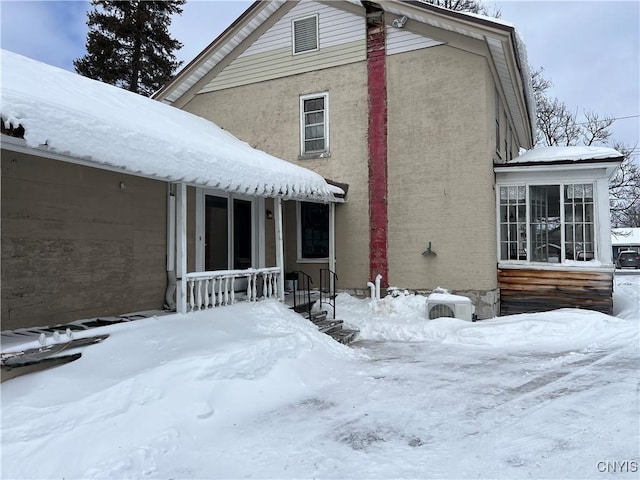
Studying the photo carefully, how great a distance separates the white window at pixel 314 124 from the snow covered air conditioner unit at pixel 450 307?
5.09 meters

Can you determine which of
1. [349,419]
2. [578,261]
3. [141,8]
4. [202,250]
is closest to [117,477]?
[349,419]

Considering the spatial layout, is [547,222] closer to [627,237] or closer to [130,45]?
[130,45]

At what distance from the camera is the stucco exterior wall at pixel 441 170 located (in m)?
10.4

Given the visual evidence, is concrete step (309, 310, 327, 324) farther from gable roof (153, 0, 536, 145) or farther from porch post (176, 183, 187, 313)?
gable roof (153, 0, 536, 145)

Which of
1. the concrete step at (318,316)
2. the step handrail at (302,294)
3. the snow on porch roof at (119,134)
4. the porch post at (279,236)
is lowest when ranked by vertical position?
the concrete step at (318,316)

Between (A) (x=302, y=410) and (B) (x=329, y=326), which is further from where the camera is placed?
(B) (x=329, y=326)

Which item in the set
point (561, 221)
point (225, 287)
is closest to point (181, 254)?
point (225, 287)

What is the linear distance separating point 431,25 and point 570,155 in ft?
14.9

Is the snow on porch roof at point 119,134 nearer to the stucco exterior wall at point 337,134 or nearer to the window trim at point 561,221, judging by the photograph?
the stucco exterior wall at point 337,134

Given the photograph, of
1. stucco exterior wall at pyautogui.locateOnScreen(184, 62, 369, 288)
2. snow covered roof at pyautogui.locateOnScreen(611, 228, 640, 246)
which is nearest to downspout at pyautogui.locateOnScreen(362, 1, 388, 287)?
stucco exterior wall at pyautogui.locateOnScreen(184, 62, 369, 288)

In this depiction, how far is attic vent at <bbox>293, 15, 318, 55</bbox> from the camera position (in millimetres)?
12555

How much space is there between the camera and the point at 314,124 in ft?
41.2

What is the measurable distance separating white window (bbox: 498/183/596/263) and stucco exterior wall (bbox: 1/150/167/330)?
8029mm

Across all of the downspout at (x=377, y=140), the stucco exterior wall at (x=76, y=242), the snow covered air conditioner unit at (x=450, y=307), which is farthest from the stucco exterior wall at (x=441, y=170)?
the stucco exterior wall at (x=76, y=242)
